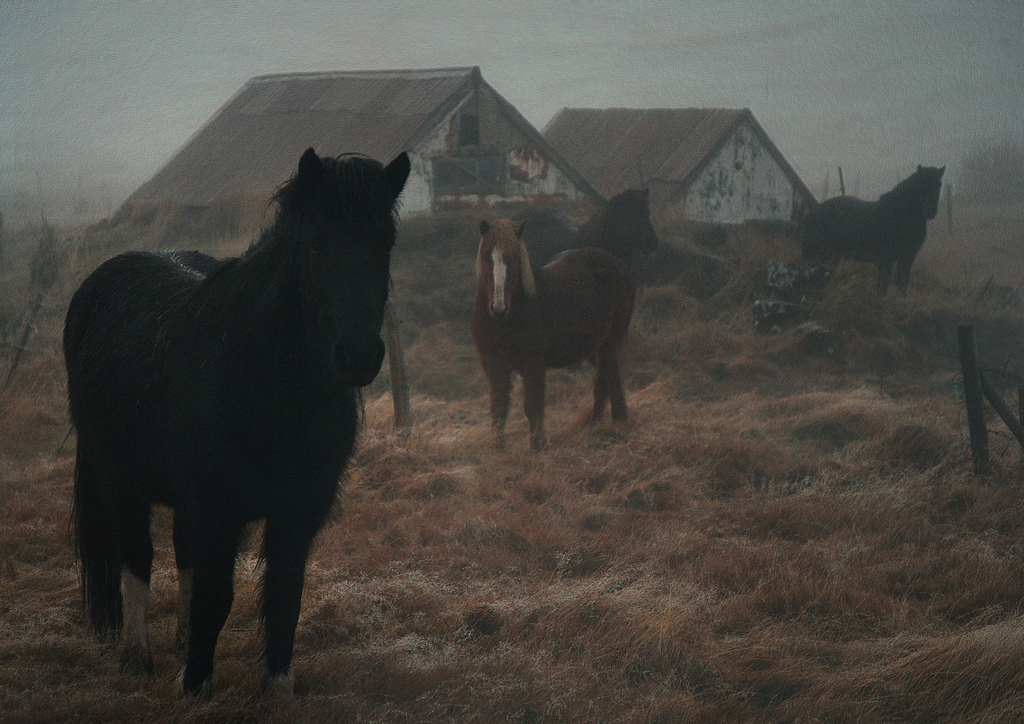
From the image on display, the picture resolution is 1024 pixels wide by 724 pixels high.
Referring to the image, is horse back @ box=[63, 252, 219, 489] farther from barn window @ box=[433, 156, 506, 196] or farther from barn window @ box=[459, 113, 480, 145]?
barn window @ box=[459, 113, 480, 145]

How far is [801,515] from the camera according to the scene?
5340mm

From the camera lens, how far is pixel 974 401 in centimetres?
614

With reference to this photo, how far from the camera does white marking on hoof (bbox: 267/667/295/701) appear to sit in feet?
10.3

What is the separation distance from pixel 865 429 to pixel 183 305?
6.17 metres

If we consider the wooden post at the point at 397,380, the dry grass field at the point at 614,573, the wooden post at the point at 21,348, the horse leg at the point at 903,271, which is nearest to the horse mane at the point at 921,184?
the horse leg at the point at 903,271

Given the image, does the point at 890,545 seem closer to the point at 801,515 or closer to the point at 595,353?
the point at 801,515

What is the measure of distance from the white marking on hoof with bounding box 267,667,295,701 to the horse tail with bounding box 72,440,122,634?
3.55 feet

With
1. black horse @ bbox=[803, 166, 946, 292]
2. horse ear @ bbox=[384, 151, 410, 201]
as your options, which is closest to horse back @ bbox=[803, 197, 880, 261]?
black horse @ bbox=[803, 166, 946, 292]

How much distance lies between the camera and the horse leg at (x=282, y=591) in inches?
122

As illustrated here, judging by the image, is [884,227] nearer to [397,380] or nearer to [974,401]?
[974,401]

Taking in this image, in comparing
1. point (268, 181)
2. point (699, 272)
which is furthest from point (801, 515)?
point (268, 181)

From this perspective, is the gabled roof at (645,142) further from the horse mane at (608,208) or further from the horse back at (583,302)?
the horse back at (583,302)

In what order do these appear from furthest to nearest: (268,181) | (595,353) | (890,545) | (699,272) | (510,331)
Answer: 1. (268,181)
2. (699,272)
3. (595,353)
4. (510,331)
5. (890,545)

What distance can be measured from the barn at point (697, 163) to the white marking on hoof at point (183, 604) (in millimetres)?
20324
